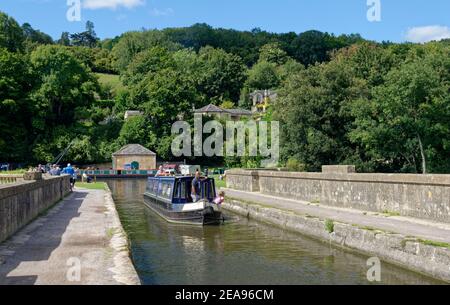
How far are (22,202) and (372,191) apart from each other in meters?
12.1

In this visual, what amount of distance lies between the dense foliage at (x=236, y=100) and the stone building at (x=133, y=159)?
3.14 meters

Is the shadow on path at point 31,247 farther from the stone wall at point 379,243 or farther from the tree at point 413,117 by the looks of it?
the tree at point 413,117

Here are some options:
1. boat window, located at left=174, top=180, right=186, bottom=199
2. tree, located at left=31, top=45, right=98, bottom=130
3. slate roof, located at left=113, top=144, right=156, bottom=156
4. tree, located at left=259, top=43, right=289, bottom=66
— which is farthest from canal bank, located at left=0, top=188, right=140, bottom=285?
tree, located at left=259, top=43, right=289, bottom=66

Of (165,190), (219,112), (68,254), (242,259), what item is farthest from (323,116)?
(219,112)

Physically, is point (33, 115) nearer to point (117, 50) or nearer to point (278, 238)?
point (278, 238)

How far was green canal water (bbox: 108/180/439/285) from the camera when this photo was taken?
11.6 m

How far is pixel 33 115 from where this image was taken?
66.7 meters

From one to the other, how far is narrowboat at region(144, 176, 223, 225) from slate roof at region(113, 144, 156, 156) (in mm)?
39100

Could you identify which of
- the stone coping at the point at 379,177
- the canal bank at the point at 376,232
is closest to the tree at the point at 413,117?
the stone coping at the point at 379,177

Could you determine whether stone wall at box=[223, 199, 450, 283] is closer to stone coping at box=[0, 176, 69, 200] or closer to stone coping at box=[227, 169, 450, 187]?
stone coping at box=[227, 169, 450, 187]

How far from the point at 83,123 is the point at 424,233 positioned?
207 ft

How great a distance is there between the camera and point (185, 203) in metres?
22.6

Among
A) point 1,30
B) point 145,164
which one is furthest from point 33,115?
point 1,30

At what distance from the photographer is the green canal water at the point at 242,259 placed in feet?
38.0
